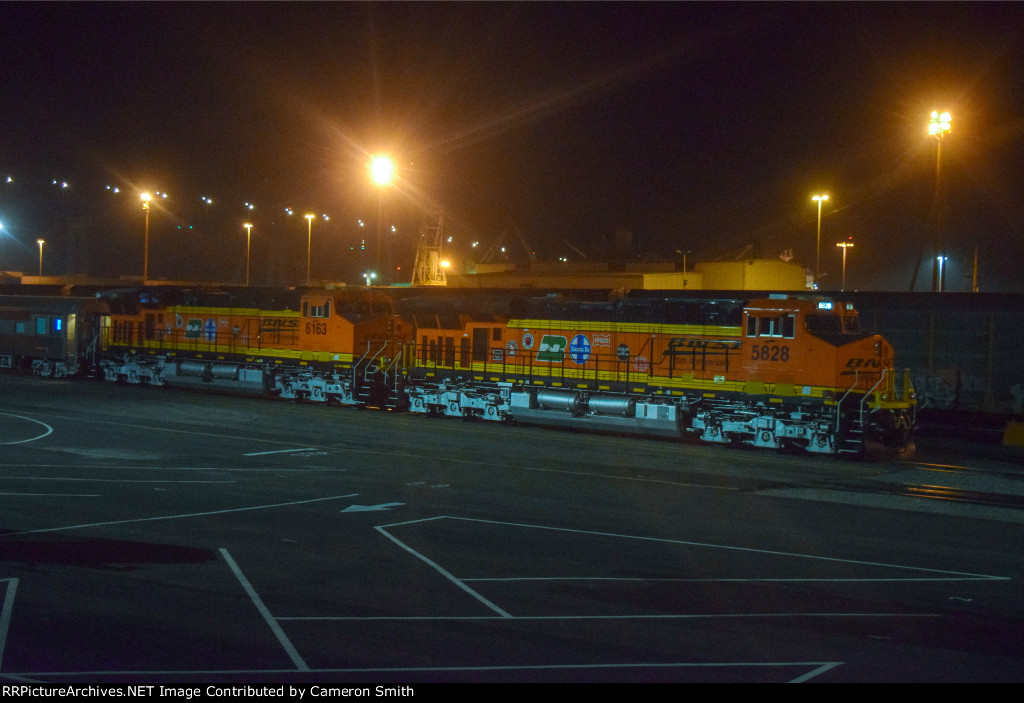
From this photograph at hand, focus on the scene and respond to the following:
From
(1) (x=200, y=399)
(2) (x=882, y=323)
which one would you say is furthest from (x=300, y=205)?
(2) (x=882, y=323)

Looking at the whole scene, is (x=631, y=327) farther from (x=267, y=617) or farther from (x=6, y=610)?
(x=6, y=610)

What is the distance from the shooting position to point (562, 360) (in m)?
26.4

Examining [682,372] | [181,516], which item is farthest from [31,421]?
[682,372]

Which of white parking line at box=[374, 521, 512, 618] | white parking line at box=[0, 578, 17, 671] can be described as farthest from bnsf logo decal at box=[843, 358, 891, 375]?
white parking line at box=[0, 578, 17, 671]

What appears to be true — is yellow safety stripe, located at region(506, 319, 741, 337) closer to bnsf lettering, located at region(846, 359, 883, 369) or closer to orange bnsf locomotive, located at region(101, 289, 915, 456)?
orange bnsf locomotive, located at region(101, 289, 915, 456)

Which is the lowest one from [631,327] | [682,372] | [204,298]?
[682,372]

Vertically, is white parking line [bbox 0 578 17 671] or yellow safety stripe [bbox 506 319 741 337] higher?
yellow safety stripe [bbox 506 319 741 337]

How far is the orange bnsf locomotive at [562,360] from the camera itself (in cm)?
2186

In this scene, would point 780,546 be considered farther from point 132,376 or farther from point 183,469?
point 132,376

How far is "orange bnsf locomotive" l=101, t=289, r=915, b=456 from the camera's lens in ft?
71.7

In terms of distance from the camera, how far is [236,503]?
46.8 ft

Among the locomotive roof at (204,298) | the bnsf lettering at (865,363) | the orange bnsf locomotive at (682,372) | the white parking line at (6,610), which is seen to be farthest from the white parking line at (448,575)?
A: the locomotive roof at (204,298)

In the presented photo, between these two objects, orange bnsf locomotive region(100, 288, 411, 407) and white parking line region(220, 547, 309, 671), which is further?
orange bnsf locomotive region(100, 288, 411, 407)

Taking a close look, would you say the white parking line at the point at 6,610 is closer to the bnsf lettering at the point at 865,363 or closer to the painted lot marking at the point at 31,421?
the painted lot marking at the point at 31,421
